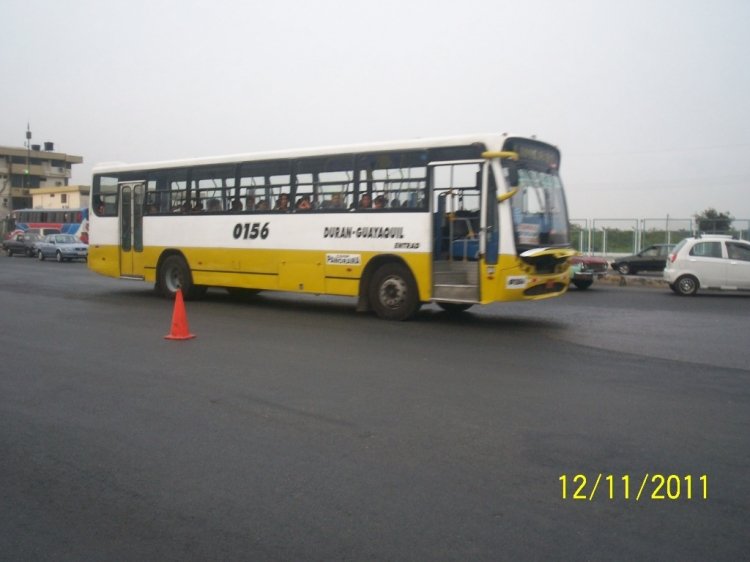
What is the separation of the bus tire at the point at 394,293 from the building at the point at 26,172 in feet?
254

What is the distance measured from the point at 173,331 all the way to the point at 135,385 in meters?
3.25

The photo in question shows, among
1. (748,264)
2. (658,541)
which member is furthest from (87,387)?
(748,264)

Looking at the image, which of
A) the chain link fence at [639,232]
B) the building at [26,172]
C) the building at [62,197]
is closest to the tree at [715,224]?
the chain link fence at [639,232]

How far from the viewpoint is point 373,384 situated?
25.3 ft

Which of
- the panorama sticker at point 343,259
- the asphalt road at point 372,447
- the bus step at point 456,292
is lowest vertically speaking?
the asphalt road at point 372,447

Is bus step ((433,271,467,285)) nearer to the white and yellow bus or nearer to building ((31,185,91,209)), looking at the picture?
the white and yellow bus

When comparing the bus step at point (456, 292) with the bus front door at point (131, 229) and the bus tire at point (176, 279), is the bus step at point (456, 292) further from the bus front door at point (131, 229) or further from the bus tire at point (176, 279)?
the bus front door at point (131, 229)

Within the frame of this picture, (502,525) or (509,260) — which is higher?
(509,260)

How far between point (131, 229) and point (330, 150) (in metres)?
6.66

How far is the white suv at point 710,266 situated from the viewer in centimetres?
1962

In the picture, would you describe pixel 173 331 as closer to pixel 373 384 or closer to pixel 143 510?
pixel 373 384
